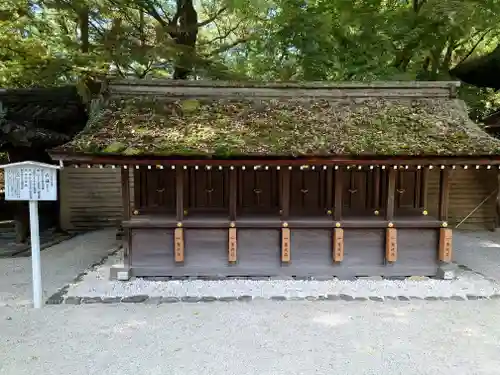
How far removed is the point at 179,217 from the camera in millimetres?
6633

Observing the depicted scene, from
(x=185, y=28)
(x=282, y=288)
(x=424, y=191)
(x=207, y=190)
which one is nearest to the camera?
(x=282, y=288)

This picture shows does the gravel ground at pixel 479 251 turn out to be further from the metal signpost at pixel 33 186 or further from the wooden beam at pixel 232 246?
the metal signpost at pixel 33 186

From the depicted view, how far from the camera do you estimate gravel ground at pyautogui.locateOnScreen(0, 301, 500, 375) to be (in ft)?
12.5

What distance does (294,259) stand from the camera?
6.85m

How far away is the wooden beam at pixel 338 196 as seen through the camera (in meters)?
6.59

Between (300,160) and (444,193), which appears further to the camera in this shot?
(444,193)

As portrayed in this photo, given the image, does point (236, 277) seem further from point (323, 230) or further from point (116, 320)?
point (116, 320)

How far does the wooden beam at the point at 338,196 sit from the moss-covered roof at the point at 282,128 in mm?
670

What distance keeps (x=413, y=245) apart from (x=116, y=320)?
5284mm

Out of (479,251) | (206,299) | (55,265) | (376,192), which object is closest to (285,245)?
(206,299)

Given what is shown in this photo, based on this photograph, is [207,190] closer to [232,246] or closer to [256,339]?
[232,246]

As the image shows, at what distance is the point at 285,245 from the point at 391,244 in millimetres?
1959

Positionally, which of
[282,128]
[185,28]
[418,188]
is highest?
[185,28]

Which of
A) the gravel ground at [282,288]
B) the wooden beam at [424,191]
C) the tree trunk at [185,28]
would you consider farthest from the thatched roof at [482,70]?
the tree trunk at [185,28]
